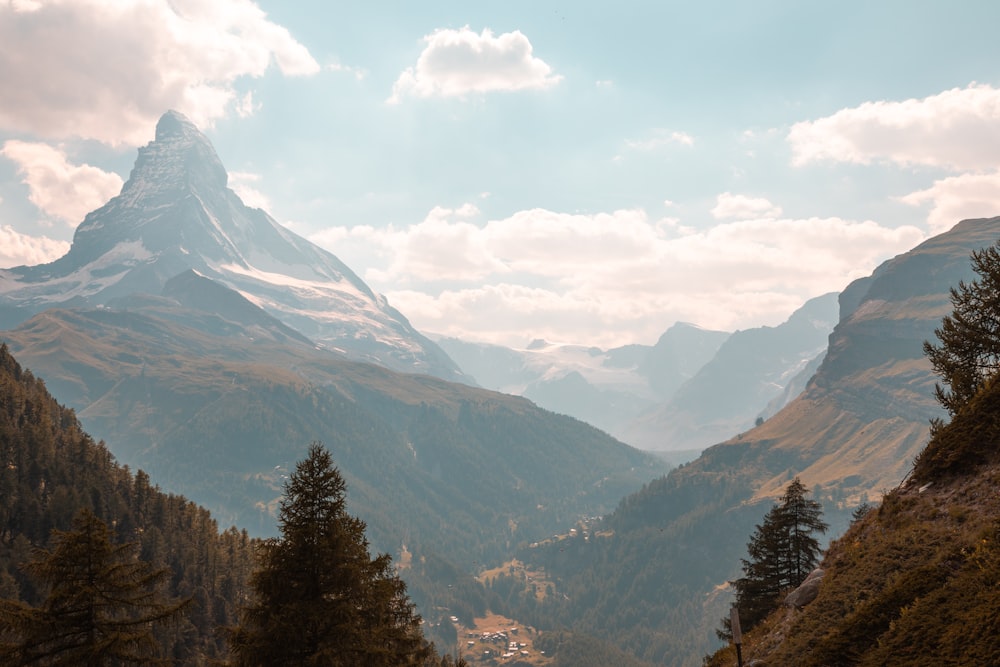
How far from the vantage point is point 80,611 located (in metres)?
24.8

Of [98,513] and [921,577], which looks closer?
[921,577]

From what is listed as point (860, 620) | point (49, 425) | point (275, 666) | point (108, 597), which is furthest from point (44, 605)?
point (49, 425)

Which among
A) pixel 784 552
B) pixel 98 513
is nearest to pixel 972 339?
pixel 784 552

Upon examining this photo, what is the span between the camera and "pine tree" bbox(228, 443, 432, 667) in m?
25.0

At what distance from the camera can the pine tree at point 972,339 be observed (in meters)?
39.2

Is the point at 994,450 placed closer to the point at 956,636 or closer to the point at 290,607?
the point at 956,636

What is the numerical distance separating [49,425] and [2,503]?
127 feet

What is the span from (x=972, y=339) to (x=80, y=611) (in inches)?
1877

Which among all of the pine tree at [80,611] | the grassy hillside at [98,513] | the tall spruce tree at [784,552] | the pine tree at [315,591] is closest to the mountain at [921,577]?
the pine tree at [315,591]

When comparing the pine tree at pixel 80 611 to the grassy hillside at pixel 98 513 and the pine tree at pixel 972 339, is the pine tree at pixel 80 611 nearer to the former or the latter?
the pine tree at pixel 972 339

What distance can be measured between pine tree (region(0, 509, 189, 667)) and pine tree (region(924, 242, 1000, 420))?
43.2 m

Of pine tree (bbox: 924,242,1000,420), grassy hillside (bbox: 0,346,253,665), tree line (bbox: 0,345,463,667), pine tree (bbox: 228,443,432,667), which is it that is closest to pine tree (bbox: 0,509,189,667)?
tree line (bbox: 0,345,463,667)

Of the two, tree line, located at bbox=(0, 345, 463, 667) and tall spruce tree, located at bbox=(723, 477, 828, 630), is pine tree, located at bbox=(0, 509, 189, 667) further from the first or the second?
tall spruce tree, located at bbox=(723, 477, 828, 630)

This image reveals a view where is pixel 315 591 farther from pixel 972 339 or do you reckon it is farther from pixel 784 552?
pixel 784 552
